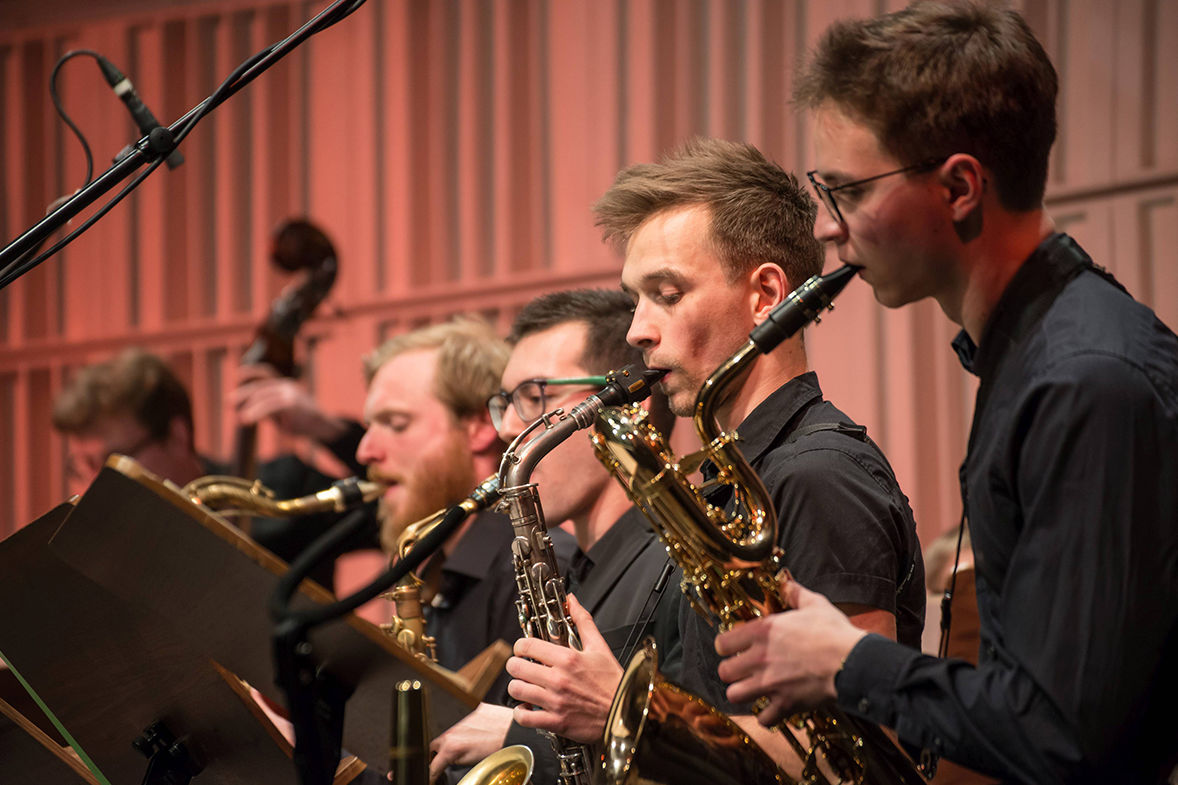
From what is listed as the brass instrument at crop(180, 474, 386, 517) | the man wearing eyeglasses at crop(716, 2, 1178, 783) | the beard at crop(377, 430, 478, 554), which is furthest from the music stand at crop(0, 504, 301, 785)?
the beard at crop(377, 430, 478, 554)

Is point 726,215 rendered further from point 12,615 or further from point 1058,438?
point 12,615

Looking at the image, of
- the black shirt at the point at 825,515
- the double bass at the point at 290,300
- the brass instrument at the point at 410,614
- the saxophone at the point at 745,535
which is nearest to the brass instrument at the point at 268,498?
the brass instrument at the point at 410,614

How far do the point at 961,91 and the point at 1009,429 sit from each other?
0.44 meters

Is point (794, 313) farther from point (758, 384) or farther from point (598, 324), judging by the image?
point (598, 324)

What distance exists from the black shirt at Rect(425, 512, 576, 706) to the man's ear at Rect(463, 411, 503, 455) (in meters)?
0.42

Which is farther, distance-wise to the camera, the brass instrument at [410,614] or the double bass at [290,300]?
the double bass at [290,300]

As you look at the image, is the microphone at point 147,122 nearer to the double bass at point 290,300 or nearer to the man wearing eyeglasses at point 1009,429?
the man wearing eyeglasses at point 1009,429

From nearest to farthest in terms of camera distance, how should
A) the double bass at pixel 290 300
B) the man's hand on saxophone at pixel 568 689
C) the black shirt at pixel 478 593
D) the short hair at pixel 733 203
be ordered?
the man's hand on saxophone at pixel 568 689
the short hair at pixel 733 203
the black shirt at pixel 478 593
the double bass at pixel 290 300

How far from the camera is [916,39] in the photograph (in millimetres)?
1649

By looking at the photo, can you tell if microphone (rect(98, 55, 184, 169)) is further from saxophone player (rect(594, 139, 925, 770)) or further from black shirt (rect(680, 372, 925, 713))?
black shirt (rect(680, 372, 925, 713))

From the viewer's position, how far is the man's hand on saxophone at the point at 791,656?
1584 mm

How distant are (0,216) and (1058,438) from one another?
6.25m

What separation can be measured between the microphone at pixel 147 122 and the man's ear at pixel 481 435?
1.71m

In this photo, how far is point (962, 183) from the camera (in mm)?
1636
